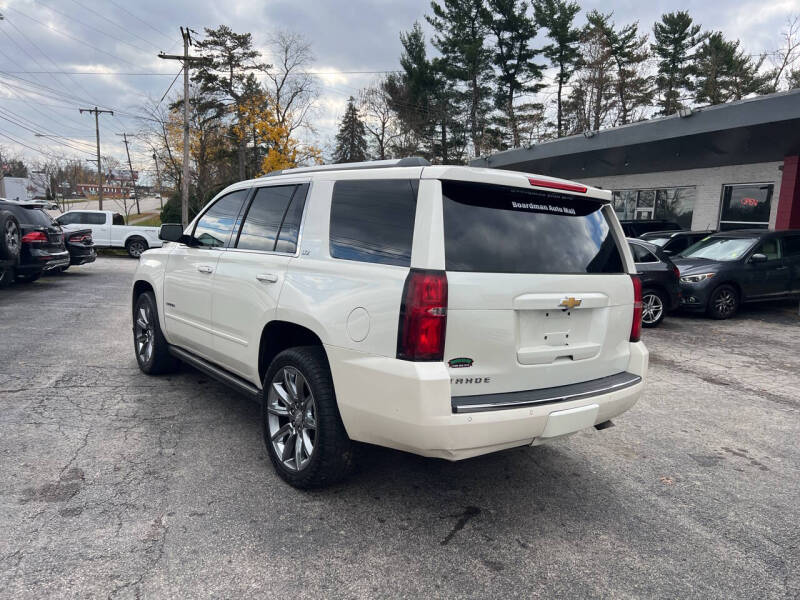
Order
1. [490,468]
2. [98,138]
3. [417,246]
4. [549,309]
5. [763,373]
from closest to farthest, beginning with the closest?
[417,246] < [549,309] < [490,468] < [763,373] < [98,138]

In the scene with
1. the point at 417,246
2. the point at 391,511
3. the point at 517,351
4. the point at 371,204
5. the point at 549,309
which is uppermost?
the point at 371,204

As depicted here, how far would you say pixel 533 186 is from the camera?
303cm

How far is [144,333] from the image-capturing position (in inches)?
223

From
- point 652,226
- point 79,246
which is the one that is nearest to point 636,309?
point 652,226

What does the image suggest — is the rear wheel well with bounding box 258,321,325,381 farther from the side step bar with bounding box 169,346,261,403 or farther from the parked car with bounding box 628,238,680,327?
the parked car with bounding box 628,238,680,327

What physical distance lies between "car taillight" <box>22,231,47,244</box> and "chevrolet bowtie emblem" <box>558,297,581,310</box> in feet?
39.9

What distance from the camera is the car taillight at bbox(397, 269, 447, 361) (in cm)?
259

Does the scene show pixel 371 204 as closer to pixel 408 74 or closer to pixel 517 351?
pixel 517 351

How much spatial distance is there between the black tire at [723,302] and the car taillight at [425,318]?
932cm

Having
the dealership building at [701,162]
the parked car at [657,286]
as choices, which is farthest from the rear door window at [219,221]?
the dealership building at [701,162]

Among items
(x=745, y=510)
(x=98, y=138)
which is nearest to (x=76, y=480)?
(x=745, y=510)

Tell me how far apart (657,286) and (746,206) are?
10.5 m

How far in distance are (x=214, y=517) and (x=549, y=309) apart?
6.90ft

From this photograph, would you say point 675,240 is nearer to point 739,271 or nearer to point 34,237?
point 739,271
